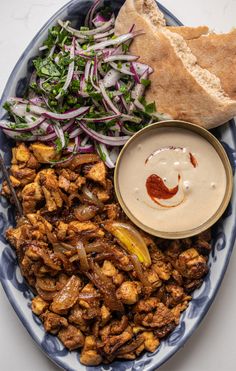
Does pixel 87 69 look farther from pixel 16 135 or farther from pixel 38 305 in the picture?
pixel 38 305

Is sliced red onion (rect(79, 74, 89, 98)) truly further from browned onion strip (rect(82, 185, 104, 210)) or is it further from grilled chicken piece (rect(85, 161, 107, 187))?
browned onion strip (rect(82, 185, 104, 210))

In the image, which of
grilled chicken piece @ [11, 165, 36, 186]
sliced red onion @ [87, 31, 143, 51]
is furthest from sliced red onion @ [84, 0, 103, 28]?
grilled chicken piece @ [11, 165, 36, 186]

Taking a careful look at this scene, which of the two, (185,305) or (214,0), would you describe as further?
(214,0)

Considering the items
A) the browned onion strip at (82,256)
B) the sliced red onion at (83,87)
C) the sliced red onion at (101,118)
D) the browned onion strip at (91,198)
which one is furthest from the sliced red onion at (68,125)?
the browned onion strip at (82,256)

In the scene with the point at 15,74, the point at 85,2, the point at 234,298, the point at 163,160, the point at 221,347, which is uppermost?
the point at 85,2

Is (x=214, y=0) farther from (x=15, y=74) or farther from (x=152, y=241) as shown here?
(x=152, y=241)

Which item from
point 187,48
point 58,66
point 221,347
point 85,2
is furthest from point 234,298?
point 85,2
